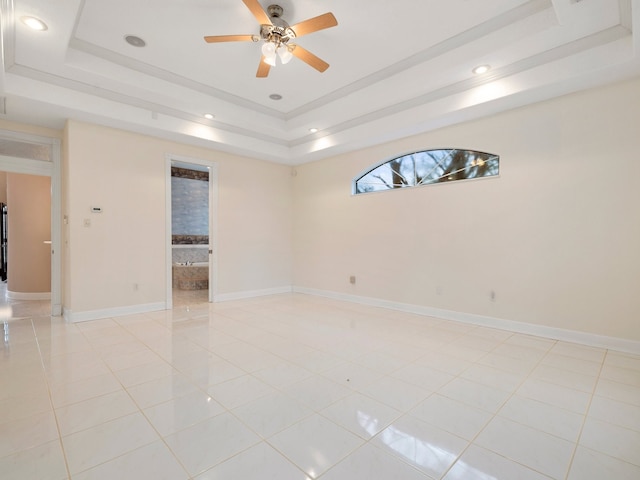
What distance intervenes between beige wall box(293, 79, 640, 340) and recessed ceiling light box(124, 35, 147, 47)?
134 inches

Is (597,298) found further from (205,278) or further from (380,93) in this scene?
(205,278)

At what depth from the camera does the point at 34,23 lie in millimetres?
2576

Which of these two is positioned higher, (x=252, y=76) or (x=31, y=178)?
(x=252, y=76)

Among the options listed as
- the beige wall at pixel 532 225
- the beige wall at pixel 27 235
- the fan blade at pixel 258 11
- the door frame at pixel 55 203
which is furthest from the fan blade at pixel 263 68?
the beige wall at pixel 27 235

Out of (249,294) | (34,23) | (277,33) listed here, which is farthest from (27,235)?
(277,33)

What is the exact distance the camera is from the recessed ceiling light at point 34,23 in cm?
252

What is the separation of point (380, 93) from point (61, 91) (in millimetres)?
3782

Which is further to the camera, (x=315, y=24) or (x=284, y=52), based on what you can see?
(x=284, y=52)

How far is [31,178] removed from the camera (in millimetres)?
5613

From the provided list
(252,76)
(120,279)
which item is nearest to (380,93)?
(252,76)

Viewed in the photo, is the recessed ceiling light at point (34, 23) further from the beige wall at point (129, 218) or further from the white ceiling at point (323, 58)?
the beige wall at point (129, 218)

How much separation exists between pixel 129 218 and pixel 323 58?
135 inches

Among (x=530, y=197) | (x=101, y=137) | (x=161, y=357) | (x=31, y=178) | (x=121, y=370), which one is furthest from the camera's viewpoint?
(x=31, y=178)

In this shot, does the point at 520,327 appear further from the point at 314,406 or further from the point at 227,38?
the point at 227,38
